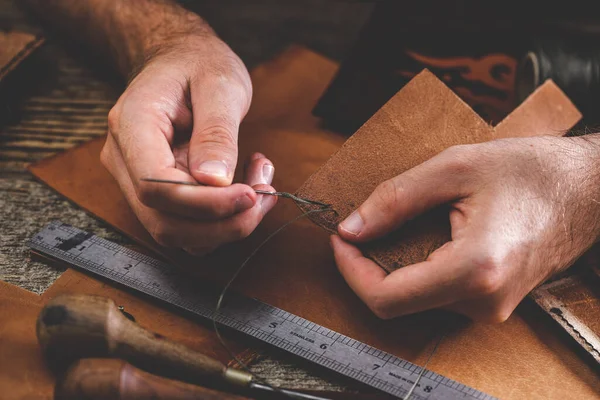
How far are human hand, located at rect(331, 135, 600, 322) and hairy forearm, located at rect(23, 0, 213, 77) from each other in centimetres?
85

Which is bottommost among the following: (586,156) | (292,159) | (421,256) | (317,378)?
(317,378)

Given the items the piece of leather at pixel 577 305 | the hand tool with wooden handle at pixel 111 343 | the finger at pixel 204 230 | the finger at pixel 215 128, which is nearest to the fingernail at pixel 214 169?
the finger at pixel 215 128

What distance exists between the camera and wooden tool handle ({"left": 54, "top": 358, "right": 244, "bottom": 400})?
0.90m

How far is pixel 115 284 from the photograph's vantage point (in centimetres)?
126

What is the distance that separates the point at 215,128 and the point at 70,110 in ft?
2.92

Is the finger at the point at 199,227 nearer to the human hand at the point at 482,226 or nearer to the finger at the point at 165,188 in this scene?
the finger at the point at 165,188

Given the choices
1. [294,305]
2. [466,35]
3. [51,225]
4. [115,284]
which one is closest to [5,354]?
[115,284]

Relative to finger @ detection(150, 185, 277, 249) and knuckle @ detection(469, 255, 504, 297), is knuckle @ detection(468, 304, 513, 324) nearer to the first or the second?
knuckle @ detection(469, 255, 504, 297)

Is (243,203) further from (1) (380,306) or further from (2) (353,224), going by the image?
(1) (380,306)

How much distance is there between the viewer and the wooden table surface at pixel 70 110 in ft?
4.25

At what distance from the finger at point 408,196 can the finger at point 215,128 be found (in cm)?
29

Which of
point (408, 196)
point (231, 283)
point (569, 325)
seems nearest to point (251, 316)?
point (231, 283)

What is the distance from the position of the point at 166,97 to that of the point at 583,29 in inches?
67.5

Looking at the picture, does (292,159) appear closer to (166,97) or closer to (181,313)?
(166,97)
